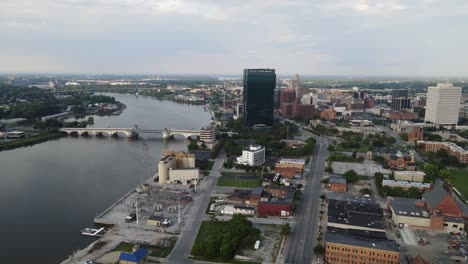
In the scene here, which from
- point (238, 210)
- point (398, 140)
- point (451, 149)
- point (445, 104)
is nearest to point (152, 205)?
point (238, 210)

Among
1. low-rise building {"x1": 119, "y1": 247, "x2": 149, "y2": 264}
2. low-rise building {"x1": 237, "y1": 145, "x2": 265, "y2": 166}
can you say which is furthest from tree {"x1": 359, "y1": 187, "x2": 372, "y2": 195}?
low-rise building {"x1": 119, "y1": 247, "x2": 149, "y2": 264}

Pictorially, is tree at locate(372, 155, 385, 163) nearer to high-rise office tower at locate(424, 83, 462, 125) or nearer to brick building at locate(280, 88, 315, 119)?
high-rise office tower at locate(424, 83, 462, 125)

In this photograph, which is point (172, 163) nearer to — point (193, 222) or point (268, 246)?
point (193, 222)

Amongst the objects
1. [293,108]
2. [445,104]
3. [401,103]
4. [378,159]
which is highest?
[445,104]

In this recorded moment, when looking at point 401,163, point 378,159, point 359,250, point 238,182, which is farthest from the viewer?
point 378,159

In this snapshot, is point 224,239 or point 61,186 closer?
point 224,239

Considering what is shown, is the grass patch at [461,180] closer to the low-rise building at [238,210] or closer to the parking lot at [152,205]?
the low-rise building at [238,210]

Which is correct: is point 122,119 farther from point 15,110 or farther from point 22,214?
point 22,214
